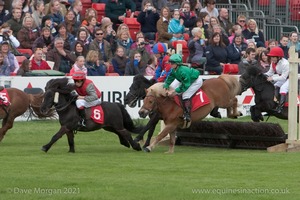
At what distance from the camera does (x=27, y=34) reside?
1073 inches

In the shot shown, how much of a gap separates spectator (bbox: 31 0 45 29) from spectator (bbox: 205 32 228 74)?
4.37m

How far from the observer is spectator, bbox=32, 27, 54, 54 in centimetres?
2703

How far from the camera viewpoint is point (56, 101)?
19.9 metres

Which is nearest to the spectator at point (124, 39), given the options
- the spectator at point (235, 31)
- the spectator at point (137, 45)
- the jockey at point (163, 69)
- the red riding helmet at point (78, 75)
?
the spectator at point (137, 45)

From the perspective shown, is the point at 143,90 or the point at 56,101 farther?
the point at 143,90

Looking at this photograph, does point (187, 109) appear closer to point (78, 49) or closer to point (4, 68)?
point (4, 68)

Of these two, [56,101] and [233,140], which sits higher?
[56,101]

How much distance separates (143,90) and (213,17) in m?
9.90

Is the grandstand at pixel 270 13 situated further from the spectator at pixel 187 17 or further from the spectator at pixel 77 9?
the spectator at pixel 77 9

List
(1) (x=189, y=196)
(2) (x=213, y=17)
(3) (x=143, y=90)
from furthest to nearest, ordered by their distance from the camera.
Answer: (2) (x=213, y=17) < (3) (x=143, y=90) < (1) (x=189, y=196)

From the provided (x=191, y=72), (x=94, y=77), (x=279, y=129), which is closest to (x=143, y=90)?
(x=191, y=72)

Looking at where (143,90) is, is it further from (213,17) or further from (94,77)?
(213,17)

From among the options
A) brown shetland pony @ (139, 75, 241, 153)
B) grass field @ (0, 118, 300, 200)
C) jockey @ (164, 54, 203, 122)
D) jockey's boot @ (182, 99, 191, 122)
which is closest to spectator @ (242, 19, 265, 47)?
grass field @ (0, 118, 300, 200)

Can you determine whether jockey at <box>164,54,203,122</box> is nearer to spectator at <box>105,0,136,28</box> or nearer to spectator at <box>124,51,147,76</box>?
spectator at <box>124,51,147,76</box>
